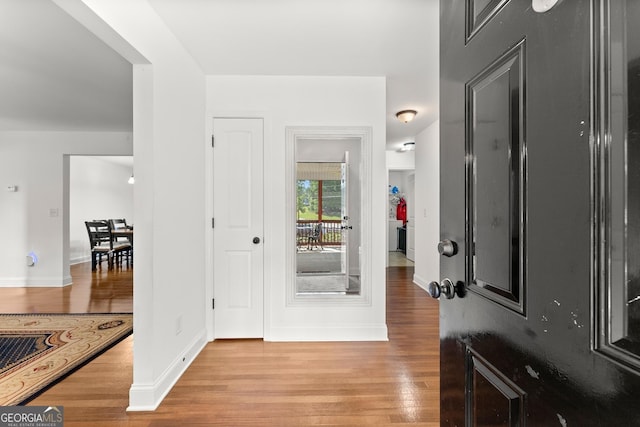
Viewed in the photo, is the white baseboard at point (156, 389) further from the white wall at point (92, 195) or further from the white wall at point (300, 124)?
the white wall at point (92, 195)

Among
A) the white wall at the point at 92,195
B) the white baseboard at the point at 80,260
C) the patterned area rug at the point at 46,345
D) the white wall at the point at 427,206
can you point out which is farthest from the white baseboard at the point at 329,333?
the white baseboard at the point at 80,260

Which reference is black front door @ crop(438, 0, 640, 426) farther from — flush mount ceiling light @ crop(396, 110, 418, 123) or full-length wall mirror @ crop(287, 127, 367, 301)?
flush mount ceiling light @ crop(396, 110, 418, 123)

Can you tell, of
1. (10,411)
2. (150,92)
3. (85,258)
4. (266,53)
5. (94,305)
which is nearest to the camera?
(10,411)

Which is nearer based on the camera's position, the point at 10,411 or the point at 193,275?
the point at 10,411

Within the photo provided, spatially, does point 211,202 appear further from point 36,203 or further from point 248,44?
point 36,203

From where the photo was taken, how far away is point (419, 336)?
9.26 ft

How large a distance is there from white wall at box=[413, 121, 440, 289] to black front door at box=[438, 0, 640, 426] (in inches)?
132

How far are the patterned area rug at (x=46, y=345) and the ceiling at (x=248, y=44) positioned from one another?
7.84 feet

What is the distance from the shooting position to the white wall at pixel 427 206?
4.13 meters

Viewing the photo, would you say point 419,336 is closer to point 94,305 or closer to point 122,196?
point 94,305

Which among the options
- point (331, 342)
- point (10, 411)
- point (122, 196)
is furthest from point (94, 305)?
point (122, 196)

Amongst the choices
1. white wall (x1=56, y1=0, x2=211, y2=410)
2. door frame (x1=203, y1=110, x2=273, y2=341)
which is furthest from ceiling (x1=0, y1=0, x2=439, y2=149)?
door frame (x1=203, y1=110, x2=273, y2=341)

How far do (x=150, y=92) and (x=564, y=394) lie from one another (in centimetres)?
222

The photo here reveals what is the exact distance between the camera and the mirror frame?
276cm
